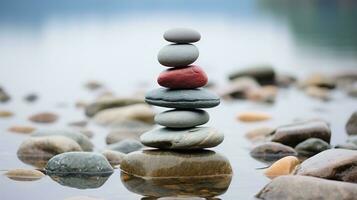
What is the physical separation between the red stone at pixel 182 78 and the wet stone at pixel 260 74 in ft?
32.8

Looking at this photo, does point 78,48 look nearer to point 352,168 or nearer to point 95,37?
point 95,37

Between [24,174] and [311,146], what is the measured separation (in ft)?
11.3

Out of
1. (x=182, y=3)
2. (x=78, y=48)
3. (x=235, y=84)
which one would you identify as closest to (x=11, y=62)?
(x=78, y=48)

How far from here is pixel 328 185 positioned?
23.9ft

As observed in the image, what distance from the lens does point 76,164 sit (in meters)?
8.60

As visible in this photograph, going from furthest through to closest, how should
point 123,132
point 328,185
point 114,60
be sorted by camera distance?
1. point 114,60
2. point 123,132
3. point 328,185

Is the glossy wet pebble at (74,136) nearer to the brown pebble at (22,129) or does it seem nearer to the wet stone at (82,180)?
the brown pebble at (22,129)

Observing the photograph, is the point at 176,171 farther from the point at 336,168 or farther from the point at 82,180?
the point at 336,168

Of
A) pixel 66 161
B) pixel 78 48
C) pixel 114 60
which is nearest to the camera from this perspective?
pixel 66 161

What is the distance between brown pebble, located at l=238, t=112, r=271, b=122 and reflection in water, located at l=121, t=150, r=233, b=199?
4667 mm

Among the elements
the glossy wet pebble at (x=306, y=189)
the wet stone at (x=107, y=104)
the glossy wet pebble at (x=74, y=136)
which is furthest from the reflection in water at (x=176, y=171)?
the wet stone at (x=107, y=104)

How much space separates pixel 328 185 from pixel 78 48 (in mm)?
25808

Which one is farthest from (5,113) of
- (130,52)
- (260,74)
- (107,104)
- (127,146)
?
(130,52)

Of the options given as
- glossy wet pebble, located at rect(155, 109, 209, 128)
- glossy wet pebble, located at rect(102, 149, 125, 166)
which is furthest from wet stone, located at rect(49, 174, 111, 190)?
glossy wet pebble, located at rect(155, 109, 209, 128)
